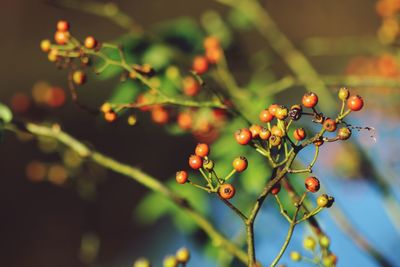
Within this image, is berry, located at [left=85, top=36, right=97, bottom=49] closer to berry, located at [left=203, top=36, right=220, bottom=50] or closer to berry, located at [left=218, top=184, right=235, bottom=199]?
berry, located at [left=218, top=184, right=235, bottom=199]

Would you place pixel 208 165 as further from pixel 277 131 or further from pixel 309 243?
pixel 309 243

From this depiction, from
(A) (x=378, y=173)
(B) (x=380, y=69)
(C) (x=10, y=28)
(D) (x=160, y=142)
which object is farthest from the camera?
(C) (x=10, y=28)

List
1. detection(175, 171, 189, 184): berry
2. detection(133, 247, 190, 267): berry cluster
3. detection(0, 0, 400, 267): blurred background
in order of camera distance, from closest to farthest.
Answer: detection(175, 171, 189, 184): berry, detection(133, 247, 190, 267): berry cluster, detection(0, 0, 400, 267): blurred background

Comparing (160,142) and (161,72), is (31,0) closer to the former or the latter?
(160,142)

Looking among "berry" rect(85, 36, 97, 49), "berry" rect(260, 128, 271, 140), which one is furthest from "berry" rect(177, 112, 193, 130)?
"berry" rect(260, 128, 271, 140)

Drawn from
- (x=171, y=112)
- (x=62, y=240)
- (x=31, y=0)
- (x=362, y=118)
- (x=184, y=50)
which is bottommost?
(x=62, y=240)

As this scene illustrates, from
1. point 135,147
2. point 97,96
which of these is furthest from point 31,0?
point 135,147

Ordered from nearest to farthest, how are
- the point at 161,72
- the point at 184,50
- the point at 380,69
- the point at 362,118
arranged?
the point at 161,72 → the point at 184,50 → the point at 362,118 → the point at 380,69
